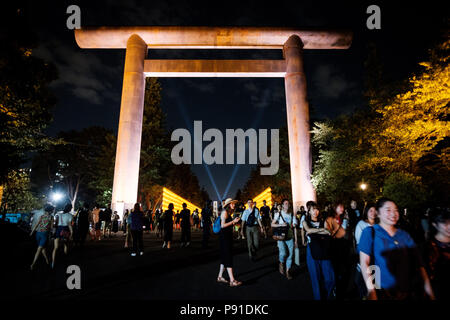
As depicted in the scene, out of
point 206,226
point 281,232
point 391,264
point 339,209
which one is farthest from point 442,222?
point 206,226

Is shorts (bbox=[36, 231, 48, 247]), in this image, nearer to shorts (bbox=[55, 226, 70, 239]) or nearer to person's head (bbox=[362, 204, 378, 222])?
shorts (bbox=[55, 226, 70, 239])

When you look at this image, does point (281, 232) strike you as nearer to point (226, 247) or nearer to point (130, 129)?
point (226, 247)

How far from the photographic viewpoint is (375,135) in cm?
1302

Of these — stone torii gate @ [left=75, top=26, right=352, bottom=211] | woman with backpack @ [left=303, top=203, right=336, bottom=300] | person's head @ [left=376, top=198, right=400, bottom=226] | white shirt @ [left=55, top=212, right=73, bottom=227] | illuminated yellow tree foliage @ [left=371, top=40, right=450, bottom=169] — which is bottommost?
woman with backpack @ [left=303, top=203, right=336, bottom=300]

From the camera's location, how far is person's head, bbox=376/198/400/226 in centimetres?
248

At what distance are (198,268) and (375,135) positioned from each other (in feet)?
39.3

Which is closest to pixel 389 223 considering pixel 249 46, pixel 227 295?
pixel 227 295

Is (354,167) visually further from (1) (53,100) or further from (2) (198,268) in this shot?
(1) (53,100)

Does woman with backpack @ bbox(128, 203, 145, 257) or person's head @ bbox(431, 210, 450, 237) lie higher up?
person's head @ bbox(431, 210, 450, 237)

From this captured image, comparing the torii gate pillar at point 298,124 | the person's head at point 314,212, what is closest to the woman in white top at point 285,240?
the person's head at point 314,212

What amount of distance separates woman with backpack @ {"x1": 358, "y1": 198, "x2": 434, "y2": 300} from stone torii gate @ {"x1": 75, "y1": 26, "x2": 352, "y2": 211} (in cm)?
1567

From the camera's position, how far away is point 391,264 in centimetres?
235

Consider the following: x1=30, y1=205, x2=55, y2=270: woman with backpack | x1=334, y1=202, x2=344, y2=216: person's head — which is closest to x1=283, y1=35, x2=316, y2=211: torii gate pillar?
x1=334, y1=202, x2=344, y2=216: person's head

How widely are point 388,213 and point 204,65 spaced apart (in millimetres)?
18651
